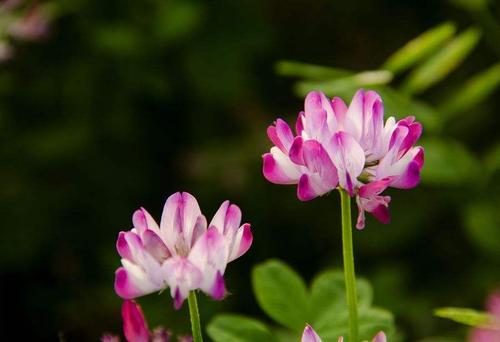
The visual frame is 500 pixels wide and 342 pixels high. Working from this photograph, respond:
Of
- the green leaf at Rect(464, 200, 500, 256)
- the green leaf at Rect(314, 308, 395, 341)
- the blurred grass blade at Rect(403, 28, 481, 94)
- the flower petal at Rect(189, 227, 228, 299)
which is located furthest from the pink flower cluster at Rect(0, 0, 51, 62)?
the flower petal at Rect(189, 227, 228, 299)


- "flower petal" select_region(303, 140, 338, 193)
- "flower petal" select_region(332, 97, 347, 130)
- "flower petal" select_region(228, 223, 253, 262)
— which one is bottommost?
"flower petal" select_region(228, 223, 253, 262)

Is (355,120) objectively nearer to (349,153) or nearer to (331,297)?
(349,153)

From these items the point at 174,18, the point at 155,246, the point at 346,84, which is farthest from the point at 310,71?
the point at 174,18

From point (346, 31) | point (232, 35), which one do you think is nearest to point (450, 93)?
point (346, 31)

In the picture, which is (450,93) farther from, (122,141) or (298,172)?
(298,172)

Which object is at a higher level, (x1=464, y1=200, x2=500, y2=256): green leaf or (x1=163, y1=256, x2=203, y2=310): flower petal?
(x1=464, y1=200, x2=500, y2=256): green leaf

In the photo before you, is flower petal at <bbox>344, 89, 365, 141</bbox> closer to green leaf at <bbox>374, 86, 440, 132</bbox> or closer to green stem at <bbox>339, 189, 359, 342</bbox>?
green stem at <bbox>339, 189, 359, 342</bbox>
